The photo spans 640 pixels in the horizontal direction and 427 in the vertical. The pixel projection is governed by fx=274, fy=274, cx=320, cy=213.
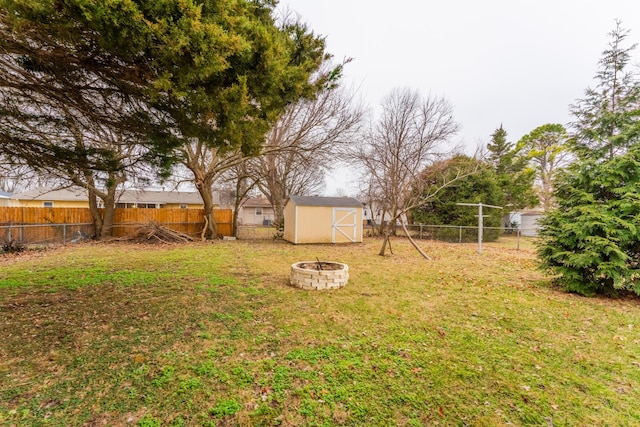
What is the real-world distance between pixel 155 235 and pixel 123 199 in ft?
43.8

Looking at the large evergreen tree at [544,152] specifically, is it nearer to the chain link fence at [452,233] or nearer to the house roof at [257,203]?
the chain link fence at [452,233]

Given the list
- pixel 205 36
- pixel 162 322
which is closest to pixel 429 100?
pixel 205 36

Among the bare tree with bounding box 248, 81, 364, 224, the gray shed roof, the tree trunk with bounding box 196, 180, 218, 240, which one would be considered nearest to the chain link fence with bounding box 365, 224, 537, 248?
the gray shed roof

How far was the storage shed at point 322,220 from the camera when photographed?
13.4m

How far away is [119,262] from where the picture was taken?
7984 millimetres

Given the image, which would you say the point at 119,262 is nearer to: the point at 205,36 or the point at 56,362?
the point at 56,362

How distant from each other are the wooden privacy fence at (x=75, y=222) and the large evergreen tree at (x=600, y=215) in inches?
573

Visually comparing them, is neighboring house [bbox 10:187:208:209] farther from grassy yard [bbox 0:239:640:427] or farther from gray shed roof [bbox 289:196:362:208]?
grassy yard [bbox 0:239:640:427]

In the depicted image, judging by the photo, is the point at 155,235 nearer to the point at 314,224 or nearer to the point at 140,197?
the point at 314,224

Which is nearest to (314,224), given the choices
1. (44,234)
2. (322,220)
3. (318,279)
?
(322,220)

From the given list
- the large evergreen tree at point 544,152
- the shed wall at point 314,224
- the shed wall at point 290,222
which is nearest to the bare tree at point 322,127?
the shed wall at point 314,224

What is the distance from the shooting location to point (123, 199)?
75.3 ft

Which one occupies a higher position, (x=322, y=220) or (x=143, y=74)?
(x=143, y=74)

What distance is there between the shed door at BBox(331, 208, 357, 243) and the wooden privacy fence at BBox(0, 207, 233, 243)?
6.34 meters
